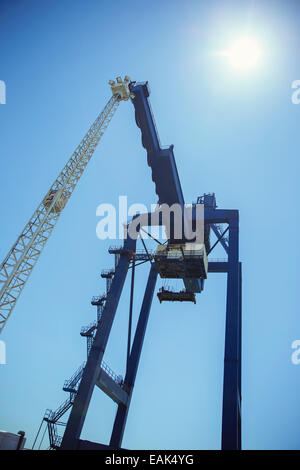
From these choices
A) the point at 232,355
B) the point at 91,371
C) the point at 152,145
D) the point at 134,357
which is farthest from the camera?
the point at 134,357

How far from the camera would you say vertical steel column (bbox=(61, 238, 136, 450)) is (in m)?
15.0

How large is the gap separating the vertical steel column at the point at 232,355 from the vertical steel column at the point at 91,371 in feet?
19.6

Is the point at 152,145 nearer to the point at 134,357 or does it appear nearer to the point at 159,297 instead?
the point at 159,297

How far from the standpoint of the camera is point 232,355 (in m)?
16.3

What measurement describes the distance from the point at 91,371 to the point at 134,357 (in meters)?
6.39

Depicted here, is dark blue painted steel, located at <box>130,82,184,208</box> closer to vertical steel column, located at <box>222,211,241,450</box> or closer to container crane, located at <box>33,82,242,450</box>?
container crane, located at <box>33,82,242,450</box>

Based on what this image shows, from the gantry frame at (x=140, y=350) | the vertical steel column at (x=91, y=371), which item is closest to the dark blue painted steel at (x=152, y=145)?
the gantry frame at (x=140, y=350)

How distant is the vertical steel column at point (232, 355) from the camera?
14.6 metres

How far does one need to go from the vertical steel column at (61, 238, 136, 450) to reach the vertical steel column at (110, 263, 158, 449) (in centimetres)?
419

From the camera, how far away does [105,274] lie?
26.1m

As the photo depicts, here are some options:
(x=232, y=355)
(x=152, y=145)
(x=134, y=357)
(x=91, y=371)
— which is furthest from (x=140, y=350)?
(x=152, y=145)
